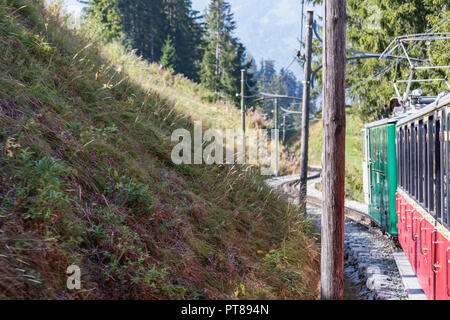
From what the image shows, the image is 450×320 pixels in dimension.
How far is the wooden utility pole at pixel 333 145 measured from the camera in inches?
221

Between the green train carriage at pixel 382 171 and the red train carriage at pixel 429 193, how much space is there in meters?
1.52

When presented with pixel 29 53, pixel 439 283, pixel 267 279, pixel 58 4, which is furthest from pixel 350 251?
pixel 58 4

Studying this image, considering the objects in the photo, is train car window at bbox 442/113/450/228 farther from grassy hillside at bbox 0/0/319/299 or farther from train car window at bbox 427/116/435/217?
grassy hillside at bbox 0/0/319/299

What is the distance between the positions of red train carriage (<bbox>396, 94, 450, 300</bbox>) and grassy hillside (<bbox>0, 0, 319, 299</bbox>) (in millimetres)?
2050

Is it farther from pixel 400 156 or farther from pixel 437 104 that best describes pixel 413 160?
pixel 437 104

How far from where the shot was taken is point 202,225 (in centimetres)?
763

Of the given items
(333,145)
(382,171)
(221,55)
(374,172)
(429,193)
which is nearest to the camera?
(333,145)

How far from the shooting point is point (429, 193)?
5.92 metres

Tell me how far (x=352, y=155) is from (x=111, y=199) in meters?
48.1

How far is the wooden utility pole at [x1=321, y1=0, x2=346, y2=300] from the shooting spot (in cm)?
562

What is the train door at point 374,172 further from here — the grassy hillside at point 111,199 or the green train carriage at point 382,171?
the grassy hillside at point 111,199

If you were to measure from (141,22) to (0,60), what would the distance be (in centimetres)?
4589

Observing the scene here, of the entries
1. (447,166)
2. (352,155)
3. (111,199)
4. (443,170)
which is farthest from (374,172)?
(352,155)
